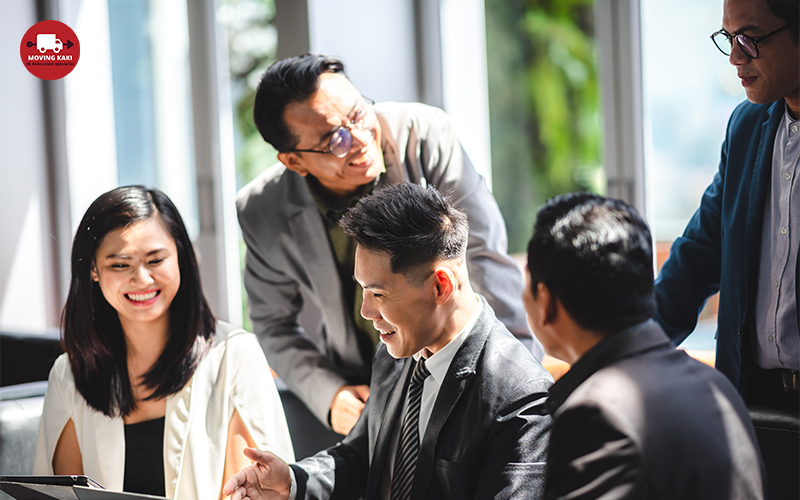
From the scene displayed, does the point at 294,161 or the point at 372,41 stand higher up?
the point at 372,41

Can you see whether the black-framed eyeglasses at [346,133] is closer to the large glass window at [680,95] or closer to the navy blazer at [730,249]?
the navy blazer at [730,249]

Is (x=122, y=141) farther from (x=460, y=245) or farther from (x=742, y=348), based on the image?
(x=742, y=348)

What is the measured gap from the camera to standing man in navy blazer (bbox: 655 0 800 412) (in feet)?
5.41

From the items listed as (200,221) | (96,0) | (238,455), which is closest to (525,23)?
(200,221)

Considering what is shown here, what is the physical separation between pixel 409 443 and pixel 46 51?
168 cm

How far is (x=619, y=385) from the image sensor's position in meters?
1.11

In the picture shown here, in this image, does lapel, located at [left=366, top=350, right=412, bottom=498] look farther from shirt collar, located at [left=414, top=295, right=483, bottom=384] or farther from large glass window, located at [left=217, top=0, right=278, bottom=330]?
large glass window, located at [left=217, top=0, right=278, bottom=330]

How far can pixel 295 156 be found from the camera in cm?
226

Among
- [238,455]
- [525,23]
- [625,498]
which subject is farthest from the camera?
[525,23]

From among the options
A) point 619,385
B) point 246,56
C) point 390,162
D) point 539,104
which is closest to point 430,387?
point 619,385

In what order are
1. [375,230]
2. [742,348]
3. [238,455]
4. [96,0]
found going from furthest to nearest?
[96,0] < [238,455] < [742,348] < [375,230]

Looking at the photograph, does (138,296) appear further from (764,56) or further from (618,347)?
(764,56)

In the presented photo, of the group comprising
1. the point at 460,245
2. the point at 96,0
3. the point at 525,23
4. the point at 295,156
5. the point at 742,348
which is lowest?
the point at 742,348

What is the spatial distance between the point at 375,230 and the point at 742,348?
90 centimetres
